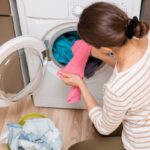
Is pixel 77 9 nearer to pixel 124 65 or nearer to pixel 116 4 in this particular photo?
pixel 116 4

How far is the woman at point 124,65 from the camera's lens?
963 mm

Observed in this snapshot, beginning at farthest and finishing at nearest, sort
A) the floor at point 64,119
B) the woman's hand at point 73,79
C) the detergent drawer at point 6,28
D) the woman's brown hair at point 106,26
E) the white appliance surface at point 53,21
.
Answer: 1. the floor at point 64,119
2. the detergent drawer at point 6,28
3. the white appliance surface at point 53,21
4. the woman's hand at point 73,79
5. the woman's brown hair at point 106,26

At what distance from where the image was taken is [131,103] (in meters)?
1.08

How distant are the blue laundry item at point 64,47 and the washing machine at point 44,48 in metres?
0.04

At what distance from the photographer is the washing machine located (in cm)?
142

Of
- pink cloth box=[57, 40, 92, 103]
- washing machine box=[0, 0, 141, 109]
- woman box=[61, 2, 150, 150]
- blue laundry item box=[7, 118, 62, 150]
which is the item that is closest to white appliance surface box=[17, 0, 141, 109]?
washing machine box=[0, 0, 141, 109]

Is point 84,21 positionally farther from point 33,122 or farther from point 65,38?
point 33,122

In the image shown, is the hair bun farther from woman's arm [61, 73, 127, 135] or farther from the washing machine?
the washing machine

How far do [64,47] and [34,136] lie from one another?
1.59 ft

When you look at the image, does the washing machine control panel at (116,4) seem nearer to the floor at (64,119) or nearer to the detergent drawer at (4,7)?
the detergent drawer at (4,7)

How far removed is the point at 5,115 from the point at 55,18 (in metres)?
0.73

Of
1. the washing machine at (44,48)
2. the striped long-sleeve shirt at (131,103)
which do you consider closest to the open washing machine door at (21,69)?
the washing machine at (44,48)

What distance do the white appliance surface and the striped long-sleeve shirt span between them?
431 millimetres

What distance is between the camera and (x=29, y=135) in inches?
61.3
